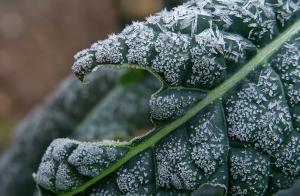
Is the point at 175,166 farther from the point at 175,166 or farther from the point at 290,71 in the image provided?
the point at 290,71

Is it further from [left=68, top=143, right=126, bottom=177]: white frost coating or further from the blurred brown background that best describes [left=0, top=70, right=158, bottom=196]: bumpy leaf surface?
the blurred brown background

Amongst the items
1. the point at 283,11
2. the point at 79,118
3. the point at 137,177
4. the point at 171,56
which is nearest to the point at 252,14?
the point at 283,11

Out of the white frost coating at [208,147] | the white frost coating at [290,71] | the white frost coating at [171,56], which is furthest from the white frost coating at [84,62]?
the white frost coating at [290,71]

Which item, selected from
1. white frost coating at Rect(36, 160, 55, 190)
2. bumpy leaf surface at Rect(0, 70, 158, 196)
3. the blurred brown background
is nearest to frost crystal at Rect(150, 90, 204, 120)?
white frost coating at Rect(36, 160, 55, 190)

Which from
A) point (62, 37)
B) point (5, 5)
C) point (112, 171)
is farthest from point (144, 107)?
point (5, 5)

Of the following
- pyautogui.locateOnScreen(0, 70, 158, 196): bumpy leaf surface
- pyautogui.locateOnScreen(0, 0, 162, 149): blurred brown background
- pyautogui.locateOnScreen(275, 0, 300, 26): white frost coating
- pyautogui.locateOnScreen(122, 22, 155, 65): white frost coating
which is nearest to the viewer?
pyautogui.locateOnScreen(122, 22, 155, 65): white frost coating

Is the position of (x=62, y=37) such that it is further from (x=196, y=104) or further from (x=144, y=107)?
(x=196, y=104)
